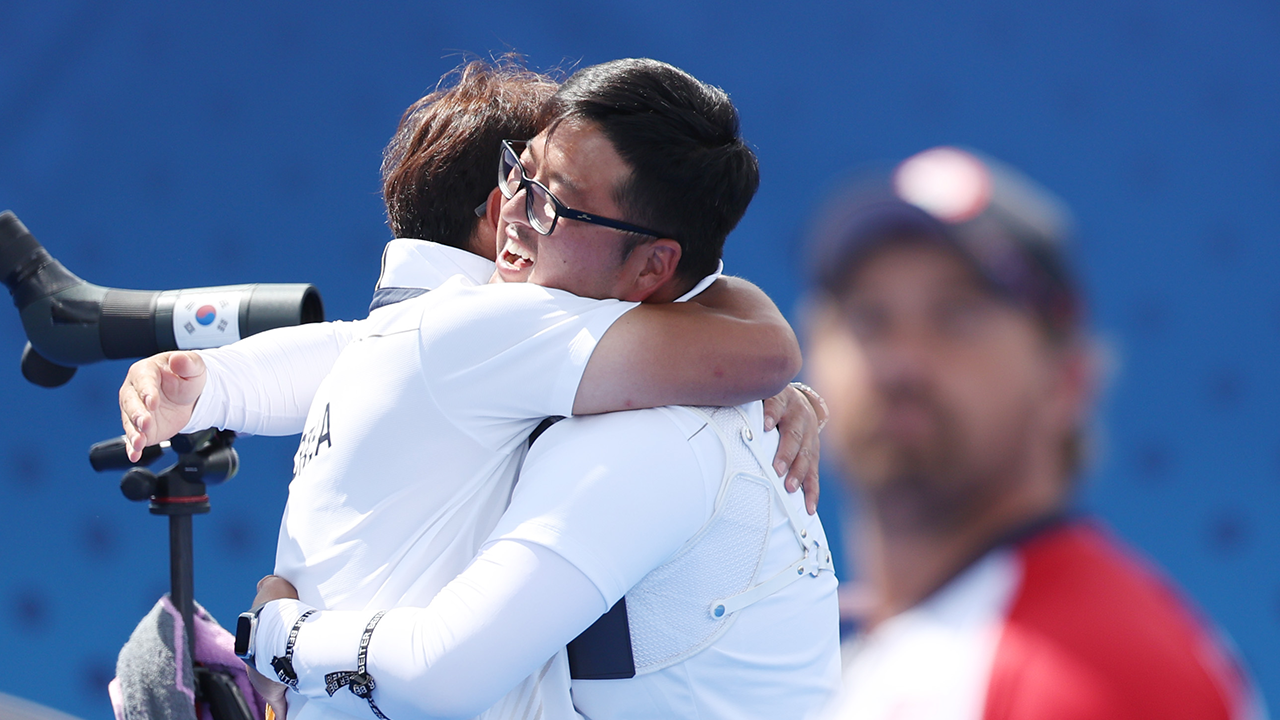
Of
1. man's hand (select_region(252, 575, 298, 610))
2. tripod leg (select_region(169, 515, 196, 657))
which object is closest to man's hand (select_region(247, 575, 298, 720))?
man's hand (select_region(252, 575, 298, 610))

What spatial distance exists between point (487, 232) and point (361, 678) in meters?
0.64

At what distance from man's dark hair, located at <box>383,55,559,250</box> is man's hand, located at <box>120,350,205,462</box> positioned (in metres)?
0.35

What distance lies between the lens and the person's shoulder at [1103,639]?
1.26ft

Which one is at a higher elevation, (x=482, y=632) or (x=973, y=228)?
(x=973, y=228)

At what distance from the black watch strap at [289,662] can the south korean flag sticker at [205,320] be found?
25.5 inches

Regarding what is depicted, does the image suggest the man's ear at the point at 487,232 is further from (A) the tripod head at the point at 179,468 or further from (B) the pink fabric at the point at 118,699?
(B) the pink fabric at the point at 118,699

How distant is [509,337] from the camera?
40.0 inches

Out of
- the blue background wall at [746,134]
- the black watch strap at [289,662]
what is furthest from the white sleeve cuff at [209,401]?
the blue background wall at [746,134]

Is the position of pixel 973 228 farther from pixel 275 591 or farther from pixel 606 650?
pixel 275 591

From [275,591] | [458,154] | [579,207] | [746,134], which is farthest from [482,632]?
[746,134]

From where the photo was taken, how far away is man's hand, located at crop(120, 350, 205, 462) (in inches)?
48.4

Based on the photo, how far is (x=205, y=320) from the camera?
5.05 ft

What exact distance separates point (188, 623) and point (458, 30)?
6.50 ft

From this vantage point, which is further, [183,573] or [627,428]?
[183,573]
